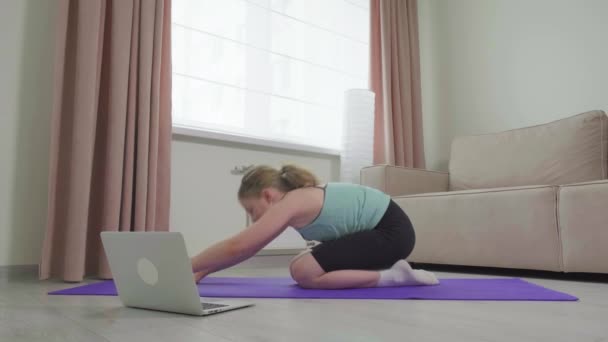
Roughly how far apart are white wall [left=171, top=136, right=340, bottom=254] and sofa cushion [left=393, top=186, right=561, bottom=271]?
779mm

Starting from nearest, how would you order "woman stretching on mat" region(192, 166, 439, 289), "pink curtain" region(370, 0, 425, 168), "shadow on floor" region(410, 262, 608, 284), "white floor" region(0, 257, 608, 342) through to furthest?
"white floor" region(0, 257, 608, 342) < "woman stretching on mat" region(192, 166, 439, 289) < "shadow on floor" region(410, 262, 608, 284) < "pink curtain" region(370, 0, 425, 168)

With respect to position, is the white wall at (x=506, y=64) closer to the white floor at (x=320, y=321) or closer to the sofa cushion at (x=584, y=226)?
the sofa cushion at (x=584, y=226)

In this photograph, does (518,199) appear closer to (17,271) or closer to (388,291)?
(388,291)

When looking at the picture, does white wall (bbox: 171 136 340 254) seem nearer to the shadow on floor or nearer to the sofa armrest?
the sofa armrest

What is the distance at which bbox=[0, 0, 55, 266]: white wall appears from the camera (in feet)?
6.95

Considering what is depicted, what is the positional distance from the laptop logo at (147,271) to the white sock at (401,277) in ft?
2.52

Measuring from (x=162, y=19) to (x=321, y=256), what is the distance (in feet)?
5.06

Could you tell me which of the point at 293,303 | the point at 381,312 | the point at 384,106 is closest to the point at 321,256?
the point at 293,303

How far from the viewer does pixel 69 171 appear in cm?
211

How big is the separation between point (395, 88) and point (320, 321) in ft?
8.97

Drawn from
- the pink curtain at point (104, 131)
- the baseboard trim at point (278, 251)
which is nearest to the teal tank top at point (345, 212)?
the pink curtain at point (104, 131)

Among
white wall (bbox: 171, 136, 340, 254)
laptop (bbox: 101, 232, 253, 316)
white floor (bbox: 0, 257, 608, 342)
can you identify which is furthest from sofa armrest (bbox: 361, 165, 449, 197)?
laptop (bbox: 101, 232, 253, 316)

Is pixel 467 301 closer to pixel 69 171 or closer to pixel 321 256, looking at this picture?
pixel 321 256

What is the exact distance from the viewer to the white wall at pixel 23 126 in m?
2.12
